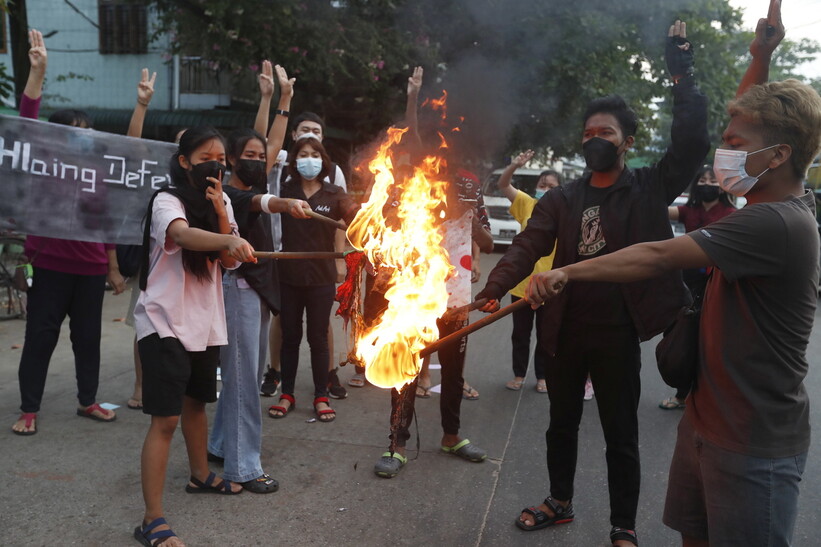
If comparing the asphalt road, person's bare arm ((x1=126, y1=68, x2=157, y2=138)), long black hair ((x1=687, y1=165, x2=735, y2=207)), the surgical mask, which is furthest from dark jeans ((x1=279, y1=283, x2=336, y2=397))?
long black hair ((x1=687, y1=165, x2=735, y2=207))

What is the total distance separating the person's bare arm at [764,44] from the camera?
318 centimetres

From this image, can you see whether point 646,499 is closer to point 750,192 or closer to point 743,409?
point 743,409

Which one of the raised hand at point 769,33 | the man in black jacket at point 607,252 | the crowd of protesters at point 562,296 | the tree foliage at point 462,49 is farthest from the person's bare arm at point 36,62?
the tree foliage at point 462,49

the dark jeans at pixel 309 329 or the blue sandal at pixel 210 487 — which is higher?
the dark jeans at pixel 309 329

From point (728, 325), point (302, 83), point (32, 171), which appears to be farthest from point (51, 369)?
point (302, 83)

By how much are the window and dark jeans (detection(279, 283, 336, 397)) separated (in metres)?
15.1

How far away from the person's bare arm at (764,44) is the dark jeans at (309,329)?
3142mm

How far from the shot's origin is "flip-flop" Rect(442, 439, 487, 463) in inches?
173

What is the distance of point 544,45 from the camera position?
14039 millimetres

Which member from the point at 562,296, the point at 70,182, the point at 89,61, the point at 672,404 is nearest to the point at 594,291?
the point at 562,296

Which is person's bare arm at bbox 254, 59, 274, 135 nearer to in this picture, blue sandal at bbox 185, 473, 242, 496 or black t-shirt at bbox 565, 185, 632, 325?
blue sandal at bbox 185, 473, 242, 496

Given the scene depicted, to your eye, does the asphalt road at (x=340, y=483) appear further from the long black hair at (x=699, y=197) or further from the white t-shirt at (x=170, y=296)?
the long black hair at (x=699, y=197)

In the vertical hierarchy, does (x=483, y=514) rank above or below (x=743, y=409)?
below

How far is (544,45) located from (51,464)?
40.7 ft
